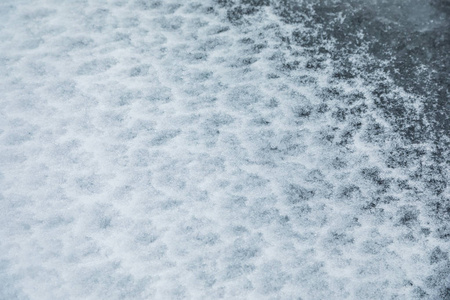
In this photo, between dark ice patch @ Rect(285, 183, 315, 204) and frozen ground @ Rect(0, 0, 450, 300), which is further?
dark ice patch @ Rect(285, 183, 315, 204)

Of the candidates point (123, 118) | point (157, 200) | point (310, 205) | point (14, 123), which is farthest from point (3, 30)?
point (310, 205)

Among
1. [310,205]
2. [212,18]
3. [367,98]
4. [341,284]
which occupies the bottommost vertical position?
[341,284]

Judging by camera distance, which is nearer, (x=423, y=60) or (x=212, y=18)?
(x=423, y=60)

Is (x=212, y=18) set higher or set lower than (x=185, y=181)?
higher

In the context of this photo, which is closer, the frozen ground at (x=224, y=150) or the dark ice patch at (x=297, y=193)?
the frozen ground at (x=224, y=150)

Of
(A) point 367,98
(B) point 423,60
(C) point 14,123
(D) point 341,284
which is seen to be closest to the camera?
(D) point 341,284

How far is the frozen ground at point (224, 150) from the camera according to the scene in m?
0.93

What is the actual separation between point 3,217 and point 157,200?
1.36ft

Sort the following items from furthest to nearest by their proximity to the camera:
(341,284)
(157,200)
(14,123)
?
1. (14,123)
2. (157,200)
3. (341,284)

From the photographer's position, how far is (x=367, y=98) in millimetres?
1239

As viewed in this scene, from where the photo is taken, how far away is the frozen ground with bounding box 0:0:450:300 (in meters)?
0.93

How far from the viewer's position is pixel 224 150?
112 centimetres

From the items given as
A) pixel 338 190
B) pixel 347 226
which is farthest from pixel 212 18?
pixel 347 226

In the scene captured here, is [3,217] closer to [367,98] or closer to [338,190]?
[338,190]
